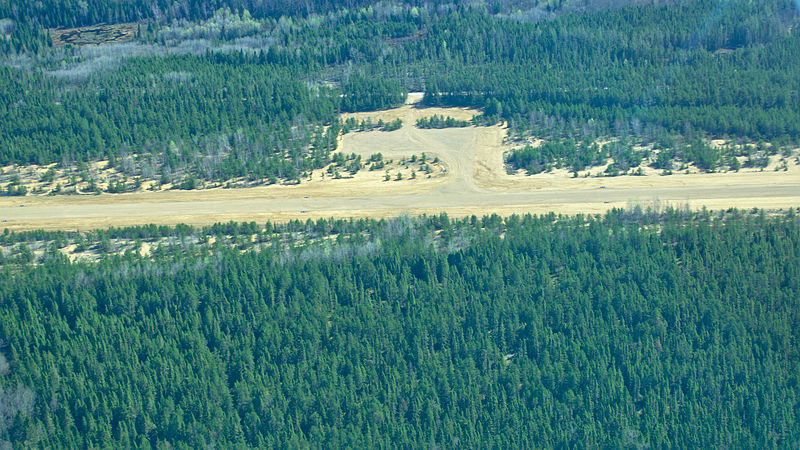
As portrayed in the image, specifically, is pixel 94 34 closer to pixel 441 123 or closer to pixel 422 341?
pixel 441 123

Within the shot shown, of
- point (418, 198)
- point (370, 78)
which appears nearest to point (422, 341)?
point (418, 198)

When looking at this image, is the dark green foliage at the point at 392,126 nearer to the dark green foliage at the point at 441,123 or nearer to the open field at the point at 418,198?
the dark green foliage at the point at 441,123

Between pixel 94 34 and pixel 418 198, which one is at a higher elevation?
pixel 94 34

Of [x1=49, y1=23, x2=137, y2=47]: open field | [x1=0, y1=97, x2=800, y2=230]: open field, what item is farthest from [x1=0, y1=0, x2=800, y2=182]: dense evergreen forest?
[x1=0, y1=97, x2=800, y2=230]: open field

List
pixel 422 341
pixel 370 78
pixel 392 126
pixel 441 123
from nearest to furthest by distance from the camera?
pixel 422 341 → pixel 392 126 → pixel 441 123 → pixel 370 78

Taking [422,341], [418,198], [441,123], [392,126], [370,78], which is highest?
[370,78]

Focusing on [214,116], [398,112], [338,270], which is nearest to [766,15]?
[398,112]

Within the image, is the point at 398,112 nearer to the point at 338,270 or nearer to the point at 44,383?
the point at 338,270

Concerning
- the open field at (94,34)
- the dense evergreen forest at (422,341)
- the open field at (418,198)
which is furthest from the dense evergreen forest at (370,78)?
the dense evergreen forest at (422,341)
